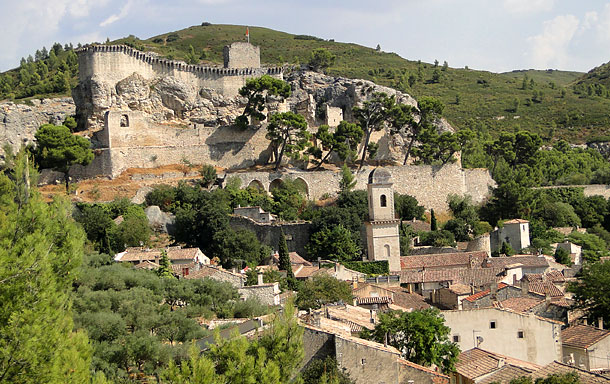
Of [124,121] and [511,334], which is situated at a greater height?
[124,121]

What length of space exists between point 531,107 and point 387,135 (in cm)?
4516

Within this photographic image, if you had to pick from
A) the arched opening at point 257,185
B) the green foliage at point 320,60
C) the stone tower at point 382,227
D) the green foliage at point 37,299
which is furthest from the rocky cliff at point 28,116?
the green foliage at point 37,299

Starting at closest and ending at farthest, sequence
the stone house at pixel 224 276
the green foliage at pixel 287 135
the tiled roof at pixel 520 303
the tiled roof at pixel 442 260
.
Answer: the tiled roof at pixel 520 303 < the stone house at pixel 224 276 < the tiled roof at pixel 442 260 < the green foliage at pixel 287 135

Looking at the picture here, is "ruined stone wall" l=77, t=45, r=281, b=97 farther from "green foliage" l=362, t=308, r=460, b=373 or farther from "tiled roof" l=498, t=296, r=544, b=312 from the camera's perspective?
"green foliage" l=362, t=308, r=460, b=373

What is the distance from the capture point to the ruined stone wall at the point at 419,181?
50969 millimetres

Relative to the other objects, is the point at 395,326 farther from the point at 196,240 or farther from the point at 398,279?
the point at 196,240

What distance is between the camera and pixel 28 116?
57.6m

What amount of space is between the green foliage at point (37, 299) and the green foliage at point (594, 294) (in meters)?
18.9

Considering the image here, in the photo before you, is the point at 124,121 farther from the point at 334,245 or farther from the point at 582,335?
the point at 582,335

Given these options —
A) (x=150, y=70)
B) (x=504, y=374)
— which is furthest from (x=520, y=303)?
(x=150, y=70)

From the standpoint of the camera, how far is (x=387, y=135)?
60.6 meters

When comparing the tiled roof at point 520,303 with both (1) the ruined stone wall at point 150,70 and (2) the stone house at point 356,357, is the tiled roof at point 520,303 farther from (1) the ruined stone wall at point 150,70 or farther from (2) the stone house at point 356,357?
(1) the ruined stone wall at point 150,70

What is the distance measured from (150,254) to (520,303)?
647 inches

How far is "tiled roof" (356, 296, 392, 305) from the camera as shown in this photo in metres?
27.2
